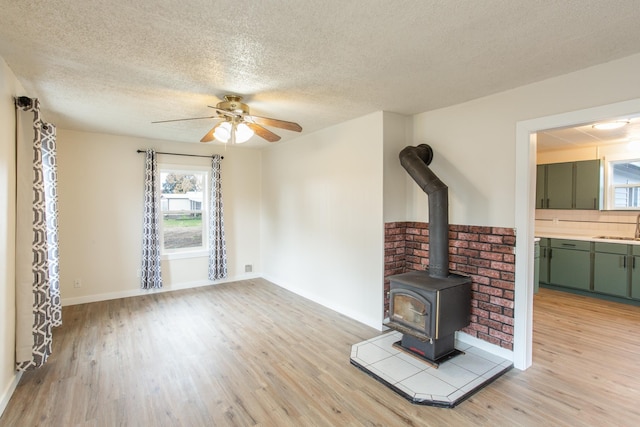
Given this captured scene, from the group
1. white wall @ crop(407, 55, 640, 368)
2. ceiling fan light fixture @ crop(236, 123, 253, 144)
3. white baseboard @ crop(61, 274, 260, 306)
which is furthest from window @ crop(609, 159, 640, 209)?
white baseboard @ crop(61, 274, 260, 306)

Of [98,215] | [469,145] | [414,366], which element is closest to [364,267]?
[414,366]

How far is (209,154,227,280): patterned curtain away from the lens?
559 centimetres

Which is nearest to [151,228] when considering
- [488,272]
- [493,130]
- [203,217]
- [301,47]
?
[203,217]

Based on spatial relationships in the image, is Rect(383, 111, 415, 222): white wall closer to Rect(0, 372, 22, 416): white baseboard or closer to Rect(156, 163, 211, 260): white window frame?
Rect(156, 163, 211, 260): white window frame

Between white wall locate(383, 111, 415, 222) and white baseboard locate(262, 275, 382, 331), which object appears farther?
white baseboard locate(262, 275, 382, 331)

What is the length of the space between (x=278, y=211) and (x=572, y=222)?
5123 mm

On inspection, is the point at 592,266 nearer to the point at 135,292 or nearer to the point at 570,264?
the point at 570,264

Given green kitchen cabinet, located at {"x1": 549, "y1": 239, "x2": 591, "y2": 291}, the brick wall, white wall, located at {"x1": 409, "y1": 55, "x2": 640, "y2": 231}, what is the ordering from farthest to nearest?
green kitchen cabinet, located at {"x1": 549, "y1": 239, "x2": 591, "y2": 291}
the brick wall
white wall, located at {"x1": 409, "y1": 55, "x2": 640, "y2": 231}

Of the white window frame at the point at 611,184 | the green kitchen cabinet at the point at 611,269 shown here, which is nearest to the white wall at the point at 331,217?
the green kitchen cabinet at the point at 611,269

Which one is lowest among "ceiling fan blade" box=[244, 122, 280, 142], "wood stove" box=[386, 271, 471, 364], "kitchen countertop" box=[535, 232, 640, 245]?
"wood stove" box=[386, 271, 471, 364]

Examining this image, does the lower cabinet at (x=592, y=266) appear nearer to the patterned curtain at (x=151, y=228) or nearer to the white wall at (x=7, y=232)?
the patterned curtain at (x=151, y=228)

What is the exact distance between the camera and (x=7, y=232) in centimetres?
241

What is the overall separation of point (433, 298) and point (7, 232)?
3.40m

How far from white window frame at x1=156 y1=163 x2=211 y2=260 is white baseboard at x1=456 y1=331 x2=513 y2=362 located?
4.26 m
